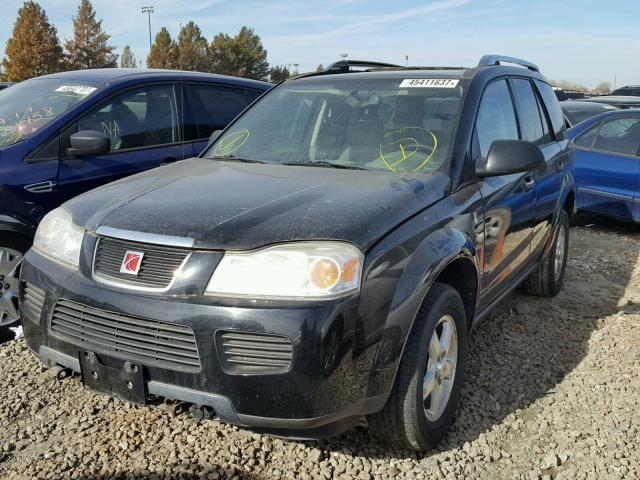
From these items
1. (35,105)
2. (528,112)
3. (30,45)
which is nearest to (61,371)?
(35,105)

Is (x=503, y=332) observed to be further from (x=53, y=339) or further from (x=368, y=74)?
(x=53, y=339)

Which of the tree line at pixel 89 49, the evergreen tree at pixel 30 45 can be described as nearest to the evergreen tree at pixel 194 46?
the tree line at pixel 89 49

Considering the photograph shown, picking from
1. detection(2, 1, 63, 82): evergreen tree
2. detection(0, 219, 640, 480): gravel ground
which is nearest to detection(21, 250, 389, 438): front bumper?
detection(0, 219, 640, 480): gravel ground

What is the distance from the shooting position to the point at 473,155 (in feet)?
10.6

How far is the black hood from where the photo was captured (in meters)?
2.35

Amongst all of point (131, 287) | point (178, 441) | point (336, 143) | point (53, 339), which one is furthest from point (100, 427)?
point (336, 143)

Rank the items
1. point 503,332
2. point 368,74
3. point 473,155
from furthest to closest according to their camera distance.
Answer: point 503,332 → point 368,74 → point 473,155

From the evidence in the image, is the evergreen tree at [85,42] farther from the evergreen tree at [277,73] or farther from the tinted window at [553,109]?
the tinted window at [553,109]

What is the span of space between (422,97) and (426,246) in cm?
116

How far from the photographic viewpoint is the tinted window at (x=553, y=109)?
4809mm

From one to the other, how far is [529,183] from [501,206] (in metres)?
0.60

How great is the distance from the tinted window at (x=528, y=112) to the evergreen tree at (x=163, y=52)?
67994mm

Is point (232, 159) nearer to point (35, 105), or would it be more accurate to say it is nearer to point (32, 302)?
point (32, 302)

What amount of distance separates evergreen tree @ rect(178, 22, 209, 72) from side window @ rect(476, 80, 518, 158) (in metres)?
70.2
